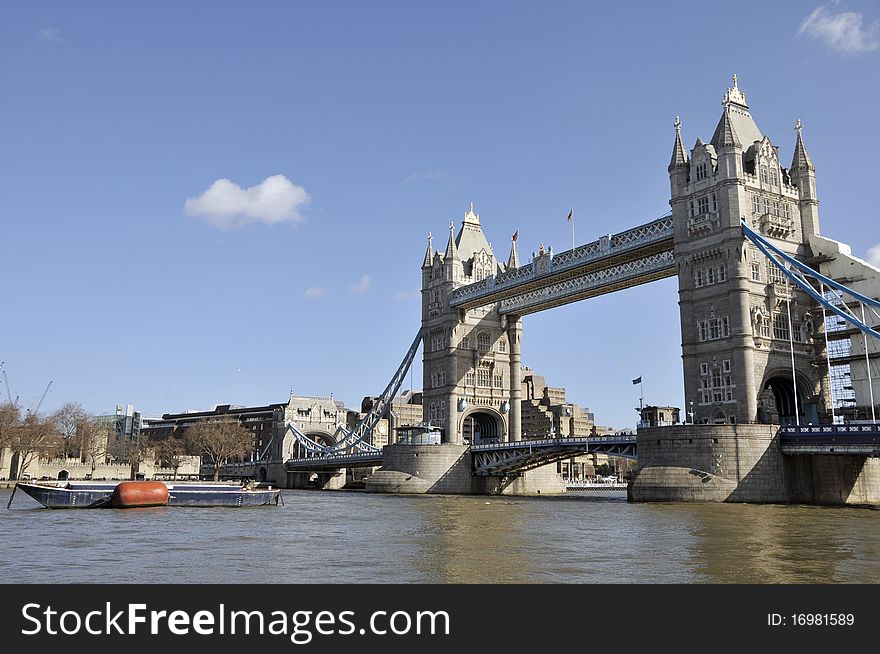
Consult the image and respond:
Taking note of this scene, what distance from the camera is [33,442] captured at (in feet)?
341

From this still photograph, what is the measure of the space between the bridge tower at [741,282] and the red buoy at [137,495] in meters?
38.4

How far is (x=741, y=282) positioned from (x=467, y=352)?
3867 centimetres

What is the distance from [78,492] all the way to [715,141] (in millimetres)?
51726

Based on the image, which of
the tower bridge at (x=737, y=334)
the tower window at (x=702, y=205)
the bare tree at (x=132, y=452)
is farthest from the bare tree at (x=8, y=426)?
the tower window at (x=702, y=205)

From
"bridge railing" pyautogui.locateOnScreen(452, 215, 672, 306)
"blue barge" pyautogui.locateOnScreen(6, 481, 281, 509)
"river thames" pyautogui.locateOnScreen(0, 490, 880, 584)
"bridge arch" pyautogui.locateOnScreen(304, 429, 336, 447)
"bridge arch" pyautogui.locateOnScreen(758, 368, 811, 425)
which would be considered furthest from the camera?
"bridge arch" pyautogui.locateOnScreen(304, 429, 336, 447)

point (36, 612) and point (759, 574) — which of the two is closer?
point (36, 612)

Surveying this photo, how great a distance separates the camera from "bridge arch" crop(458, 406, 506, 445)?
93938 millimetres

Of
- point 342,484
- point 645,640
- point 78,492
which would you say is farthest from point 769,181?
point 342,484

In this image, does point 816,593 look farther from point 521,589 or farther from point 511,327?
point 511,327

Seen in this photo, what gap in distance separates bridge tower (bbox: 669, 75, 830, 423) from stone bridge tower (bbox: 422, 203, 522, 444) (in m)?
32.7

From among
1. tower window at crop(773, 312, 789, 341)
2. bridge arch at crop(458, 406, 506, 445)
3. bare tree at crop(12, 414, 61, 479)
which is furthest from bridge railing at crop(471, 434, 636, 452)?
bare tree at crop(12, 414, 61, 479)

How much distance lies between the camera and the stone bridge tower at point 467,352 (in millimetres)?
92625

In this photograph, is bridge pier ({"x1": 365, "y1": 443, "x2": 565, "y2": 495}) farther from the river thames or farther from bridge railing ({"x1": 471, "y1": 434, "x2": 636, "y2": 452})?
the river thames

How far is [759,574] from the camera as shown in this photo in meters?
21.1
